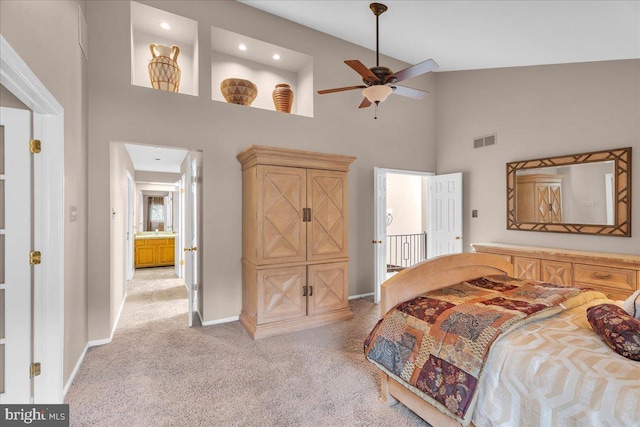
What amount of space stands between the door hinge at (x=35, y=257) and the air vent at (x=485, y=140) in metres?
5.55

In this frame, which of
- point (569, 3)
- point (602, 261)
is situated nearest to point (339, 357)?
point (602, 261)

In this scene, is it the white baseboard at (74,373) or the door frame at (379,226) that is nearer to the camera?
the white baseboard at (74,373)

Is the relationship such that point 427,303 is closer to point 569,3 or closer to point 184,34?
point 569,3

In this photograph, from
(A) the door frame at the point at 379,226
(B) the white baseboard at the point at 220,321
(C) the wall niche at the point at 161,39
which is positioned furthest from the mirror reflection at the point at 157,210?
(A) the door frame at the point at 379,226

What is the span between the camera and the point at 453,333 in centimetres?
165

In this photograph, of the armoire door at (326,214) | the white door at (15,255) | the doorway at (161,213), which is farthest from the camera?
the doorway at (161,213)

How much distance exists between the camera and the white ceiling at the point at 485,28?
2676 mm

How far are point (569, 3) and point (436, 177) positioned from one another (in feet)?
10.3

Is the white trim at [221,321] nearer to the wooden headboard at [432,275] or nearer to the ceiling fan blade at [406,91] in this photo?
the wooden headboard at [432,275]

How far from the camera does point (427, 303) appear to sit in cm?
193

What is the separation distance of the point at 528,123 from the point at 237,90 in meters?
4.14

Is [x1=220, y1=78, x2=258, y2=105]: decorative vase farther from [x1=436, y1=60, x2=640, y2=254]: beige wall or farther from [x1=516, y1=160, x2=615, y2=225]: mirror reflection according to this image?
[x1=516, y1=160, x2=615, y2=225]: mirror reflection

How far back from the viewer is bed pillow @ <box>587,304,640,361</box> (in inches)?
52.3

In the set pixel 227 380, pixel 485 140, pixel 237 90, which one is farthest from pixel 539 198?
pixel 227 380
